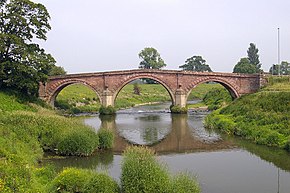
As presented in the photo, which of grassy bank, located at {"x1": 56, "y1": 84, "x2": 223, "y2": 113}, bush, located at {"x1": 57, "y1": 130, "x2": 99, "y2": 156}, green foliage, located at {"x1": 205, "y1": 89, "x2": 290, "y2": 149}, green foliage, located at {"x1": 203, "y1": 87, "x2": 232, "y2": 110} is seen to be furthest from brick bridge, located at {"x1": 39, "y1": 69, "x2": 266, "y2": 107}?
bush, located at {"x1": 57, "y1": 130, "x2": 99, "y2": 156}

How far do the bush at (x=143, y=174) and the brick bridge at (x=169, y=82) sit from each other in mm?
40038

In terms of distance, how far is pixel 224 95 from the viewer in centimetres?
6406

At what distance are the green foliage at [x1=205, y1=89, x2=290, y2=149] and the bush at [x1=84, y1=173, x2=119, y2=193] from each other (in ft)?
52.6

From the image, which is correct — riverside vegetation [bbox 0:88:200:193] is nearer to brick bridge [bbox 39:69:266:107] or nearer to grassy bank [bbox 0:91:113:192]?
grassy bank [bbox 0:91:113:192]

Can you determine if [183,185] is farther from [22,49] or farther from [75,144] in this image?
[22,49]

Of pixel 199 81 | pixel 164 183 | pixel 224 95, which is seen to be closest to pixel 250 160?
pixel 164 183

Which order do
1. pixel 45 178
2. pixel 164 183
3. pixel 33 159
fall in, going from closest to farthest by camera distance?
pixel 164 183
pixel 45 178
pixel 33 159

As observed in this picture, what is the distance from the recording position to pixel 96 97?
227ft

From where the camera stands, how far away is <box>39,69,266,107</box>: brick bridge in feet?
175

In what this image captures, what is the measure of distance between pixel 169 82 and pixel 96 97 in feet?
69.5

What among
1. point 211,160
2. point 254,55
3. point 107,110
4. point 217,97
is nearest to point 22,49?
point 107,110

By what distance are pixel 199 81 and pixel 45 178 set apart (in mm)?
41084

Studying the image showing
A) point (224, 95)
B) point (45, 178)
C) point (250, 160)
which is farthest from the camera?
point (224, 95)

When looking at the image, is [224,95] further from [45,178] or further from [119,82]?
[45,178]
